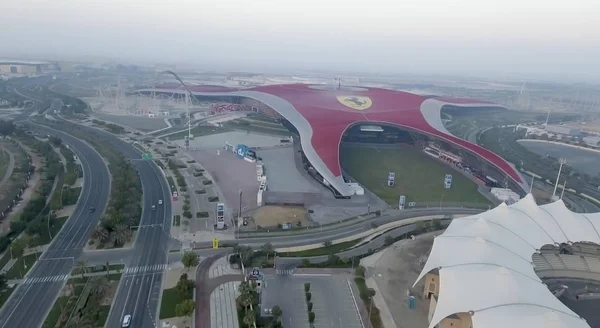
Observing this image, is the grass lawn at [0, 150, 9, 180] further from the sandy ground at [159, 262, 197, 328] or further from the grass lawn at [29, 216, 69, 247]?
the sandy ground at [159, 262, 197, 328]

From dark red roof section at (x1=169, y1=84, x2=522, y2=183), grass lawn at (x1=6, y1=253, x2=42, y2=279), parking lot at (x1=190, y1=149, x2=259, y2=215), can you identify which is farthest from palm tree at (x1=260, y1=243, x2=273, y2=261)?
grass lawn at (x1=6, y1=253, x2=42, y2=279)

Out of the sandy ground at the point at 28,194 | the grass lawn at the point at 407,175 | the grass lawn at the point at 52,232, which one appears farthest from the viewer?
the grass lawn at the point at 407,175

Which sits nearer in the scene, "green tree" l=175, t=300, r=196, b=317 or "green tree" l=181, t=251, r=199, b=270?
"green tree" l=175, t=300, r=196, b=317

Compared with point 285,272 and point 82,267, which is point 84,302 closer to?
point 82,267

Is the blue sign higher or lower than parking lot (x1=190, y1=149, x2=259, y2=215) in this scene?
higher

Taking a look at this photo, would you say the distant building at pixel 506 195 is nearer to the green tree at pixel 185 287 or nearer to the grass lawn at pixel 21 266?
the green tree at pixel 185 287

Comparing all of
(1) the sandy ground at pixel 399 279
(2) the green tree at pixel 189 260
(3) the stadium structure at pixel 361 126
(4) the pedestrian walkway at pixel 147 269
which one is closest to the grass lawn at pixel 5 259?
(4) the pedestrian walkway at pixel 147 269

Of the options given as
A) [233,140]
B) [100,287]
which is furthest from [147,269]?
[233,140]
